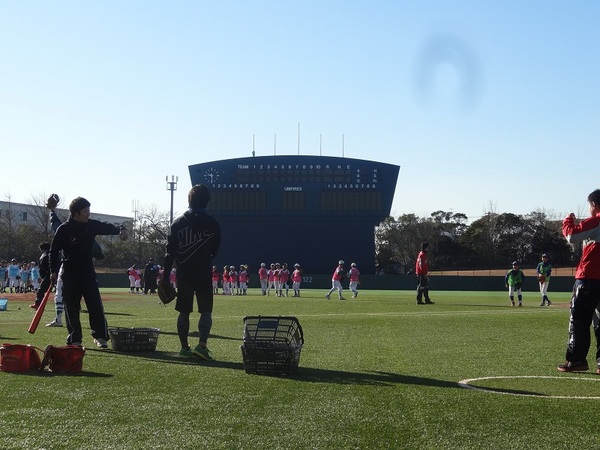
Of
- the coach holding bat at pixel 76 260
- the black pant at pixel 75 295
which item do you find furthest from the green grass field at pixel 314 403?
the coach holding bat at pixel 76 260

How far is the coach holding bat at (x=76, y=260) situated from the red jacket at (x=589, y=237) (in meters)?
5.50

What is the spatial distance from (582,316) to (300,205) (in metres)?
43.5

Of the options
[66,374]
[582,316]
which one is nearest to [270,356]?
[66,374]

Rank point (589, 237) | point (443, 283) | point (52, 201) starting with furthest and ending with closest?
point (443, 283), point (52, 201), point (589, 237)

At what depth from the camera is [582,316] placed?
907 centimetres

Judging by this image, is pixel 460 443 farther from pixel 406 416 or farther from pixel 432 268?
pixel 432 268

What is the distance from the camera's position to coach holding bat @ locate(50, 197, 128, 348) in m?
10.5

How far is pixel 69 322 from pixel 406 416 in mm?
5878

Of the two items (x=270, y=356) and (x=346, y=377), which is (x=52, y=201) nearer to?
(x=270, y=356)

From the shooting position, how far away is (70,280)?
10562 millimetres

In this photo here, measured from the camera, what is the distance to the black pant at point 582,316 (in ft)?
29.3

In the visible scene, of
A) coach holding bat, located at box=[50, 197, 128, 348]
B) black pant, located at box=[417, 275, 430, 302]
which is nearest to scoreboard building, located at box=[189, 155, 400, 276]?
black pant, located at box=[417, 275, 430, 302]

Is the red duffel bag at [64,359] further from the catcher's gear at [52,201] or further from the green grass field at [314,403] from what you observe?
the catcher's gear at [52,201]

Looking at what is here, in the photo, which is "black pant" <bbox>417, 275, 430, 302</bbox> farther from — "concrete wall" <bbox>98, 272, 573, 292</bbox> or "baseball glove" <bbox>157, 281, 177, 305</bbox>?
"concrete wall" <bbox>98, 272, 573, 292</bbox>
